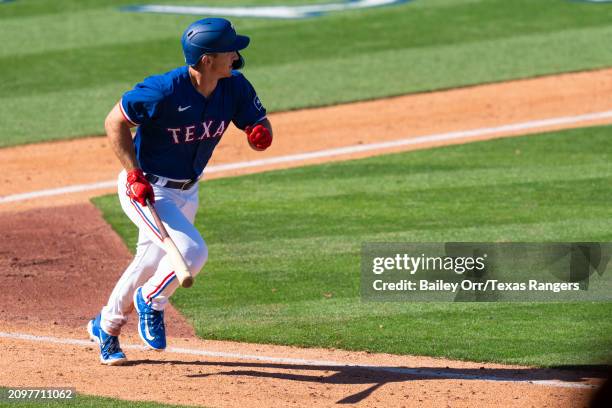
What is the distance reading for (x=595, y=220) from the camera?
943 cm

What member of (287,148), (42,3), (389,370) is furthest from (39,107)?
(389,370)

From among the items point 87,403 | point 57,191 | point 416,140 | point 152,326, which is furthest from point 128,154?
point 416,140

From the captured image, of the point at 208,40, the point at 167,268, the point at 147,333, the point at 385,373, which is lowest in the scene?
the point at 385,373

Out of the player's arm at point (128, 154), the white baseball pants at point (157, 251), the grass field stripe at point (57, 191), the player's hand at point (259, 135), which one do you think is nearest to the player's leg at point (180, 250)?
the white baseball pants at point (157, 251)

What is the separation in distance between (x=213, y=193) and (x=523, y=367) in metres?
4.73

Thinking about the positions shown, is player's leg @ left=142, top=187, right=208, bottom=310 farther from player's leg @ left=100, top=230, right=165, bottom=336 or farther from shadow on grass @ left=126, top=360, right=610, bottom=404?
shadow on grass @ left=126, top=360, right=610, bottom=404

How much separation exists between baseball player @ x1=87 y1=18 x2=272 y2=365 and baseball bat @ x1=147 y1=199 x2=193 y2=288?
63mm

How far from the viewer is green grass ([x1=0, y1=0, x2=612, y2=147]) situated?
14.2m

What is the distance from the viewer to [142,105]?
626cm

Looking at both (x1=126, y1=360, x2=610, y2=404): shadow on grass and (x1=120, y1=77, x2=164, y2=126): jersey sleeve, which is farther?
(x1=126, y1=360, x2=610, y2=404): shadow on grass

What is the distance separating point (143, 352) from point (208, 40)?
2059mm

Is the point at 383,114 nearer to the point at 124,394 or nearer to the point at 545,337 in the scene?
the point at 545,337

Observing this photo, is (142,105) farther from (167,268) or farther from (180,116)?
(167,268)

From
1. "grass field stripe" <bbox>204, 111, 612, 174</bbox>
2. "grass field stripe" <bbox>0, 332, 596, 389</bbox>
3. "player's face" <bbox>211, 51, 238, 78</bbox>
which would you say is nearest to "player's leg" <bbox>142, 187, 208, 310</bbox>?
"grass field stripe" <bbox>0, 332, 596, 389</bbox>
